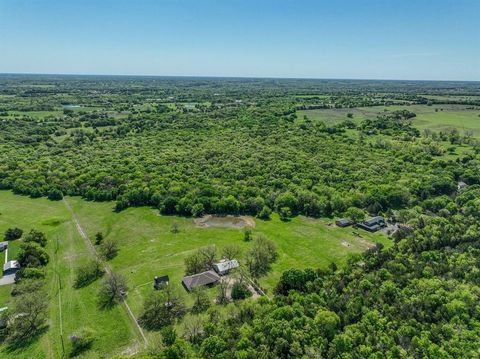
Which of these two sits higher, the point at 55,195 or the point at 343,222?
the point at 343,222

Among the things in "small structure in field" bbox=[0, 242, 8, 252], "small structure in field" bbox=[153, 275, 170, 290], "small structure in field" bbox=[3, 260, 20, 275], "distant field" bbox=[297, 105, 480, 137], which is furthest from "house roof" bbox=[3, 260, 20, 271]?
"distant field" bbox=[297, 105, 480, 137]

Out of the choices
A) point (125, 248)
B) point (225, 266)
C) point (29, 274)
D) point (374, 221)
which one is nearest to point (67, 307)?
point (29, 274)

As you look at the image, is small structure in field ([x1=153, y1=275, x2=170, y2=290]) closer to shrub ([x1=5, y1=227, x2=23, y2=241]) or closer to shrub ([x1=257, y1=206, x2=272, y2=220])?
shrub ([x1=257, y1=206, x2=272, y2=220])

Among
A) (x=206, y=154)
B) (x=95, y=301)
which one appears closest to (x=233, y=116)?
(x=206, y=154)

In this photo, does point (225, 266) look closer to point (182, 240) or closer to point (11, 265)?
point (182, 240)

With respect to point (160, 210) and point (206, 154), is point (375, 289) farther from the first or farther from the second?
point (206, 154)

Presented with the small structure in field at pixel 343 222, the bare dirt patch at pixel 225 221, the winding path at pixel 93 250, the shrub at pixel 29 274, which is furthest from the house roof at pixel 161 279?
the small structure in field at pixel 343 222
